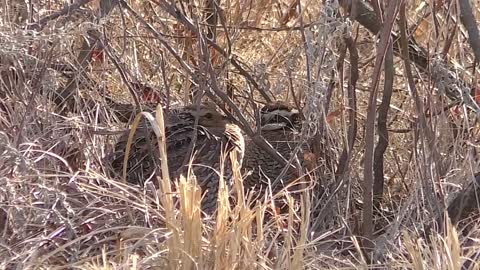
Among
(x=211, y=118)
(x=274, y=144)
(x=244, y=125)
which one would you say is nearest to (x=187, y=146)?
(x=211, y=118)

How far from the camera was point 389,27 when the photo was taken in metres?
3.17

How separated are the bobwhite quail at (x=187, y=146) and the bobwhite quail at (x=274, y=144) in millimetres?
113

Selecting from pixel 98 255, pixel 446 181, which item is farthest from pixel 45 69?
pixel 446 181

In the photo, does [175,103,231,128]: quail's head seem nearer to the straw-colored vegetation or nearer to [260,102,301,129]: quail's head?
the straw-colored vegetation

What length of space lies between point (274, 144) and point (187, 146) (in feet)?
1.95

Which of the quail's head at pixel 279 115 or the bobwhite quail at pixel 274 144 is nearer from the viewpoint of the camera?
the bobwhite quail at pixel 274 144

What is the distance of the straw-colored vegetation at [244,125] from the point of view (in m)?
2.85

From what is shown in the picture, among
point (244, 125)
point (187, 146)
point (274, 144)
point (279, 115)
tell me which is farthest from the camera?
point (274, 144)

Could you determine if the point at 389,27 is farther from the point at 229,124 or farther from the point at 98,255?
the point at 229,124

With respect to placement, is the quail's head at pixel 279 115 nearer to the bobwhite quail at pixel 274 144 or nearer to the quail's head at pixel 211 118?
the bobwhite quail at pixel 274 144

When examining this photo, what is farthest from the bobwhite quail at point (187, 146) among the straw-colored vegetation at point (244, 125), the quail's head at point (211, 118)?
the straw-colored vegetation at point (244, 125)

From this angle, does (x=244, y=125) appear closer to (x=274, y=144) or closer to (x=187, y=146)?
(x=187, y=146)

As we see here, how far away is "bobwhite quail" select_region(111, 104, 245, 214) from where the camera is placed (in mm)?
4230

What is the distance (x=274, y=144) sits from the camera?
16.4 ft
